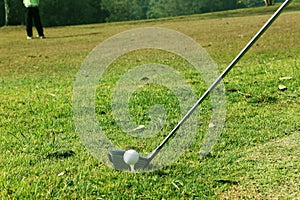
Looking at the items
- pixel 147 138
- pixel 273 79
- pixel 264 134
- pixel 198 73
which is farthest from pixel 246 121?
pixel 198 73

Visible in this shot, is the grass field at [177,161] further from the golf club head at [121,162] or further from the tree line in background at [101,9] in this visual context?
the tree line in background at [101,9]

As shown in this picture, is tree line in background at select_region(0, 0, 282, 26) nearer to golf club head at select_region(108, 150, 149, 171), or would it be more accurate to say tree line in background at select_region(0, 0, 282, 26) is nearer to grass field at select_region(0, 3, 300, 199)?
grass field at select_region(0, 3, 300, 199)

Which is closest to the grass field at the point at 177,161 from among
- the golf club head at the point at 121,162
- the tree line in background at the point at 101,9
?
the golf club head at the point at 121,162

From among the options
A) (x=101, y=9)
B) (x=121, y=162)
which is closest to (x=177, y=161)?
(x=121, y=162)

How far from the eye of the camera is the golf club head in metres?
2.72

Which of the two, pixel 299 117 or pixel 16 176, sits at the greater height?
pixel 16 176

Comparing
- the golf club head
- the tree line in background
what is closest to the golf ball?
the golf club head

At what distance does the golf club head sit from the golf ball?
0.19 feet

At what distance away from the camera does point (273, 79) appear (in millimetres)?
5000

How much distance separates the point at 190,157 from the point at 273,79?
2.34 m

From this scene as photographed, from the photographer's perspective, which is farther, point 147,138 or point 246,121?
point 246,121

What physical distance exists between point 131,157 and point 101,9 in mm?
26740

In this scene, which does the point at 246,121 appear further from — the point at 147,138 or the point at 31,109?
the point at 31,109

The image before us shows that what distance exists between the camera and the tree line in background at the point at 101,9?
75.9ft
